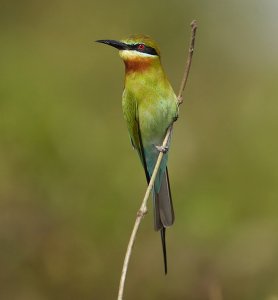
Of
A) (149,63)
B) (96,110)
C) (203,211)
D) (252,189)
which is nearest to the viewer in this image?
(149,63)

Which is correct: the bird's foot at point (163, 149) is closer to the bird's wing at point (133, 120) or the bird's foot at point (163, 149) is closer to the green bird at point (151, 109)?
the green bird at point (151, 109)

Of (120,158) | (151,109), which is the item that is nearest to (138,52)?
(151,109)

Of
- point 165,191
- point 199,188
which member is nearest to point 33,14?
point 199,188

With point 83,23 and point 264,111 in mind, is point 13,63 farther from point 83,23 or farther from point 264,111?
point 264,111

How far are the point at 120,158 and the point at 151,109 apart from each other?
2.13 meters

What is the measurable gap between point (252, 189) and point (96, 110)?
134 centimetres

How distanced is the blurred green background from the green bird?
1.62 feet

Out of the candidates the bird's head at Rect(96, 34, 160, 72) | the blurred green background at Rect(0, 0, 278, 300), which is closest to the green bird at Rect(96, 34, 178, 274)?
the bird's head at Rect(96, 34, 160, 72)

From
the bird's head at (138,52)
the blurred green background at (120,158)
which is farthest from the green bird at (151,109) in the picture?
the blurred green background at (120,158)

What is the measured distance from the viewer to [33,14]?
7480 millimetres

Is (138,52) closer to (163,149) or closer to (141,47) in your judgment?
(141,47)

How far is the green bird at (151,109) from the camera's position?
12.0 ft

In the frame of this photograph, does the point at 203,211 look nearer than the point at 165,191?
No

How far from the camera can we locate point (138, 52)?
355 cm
